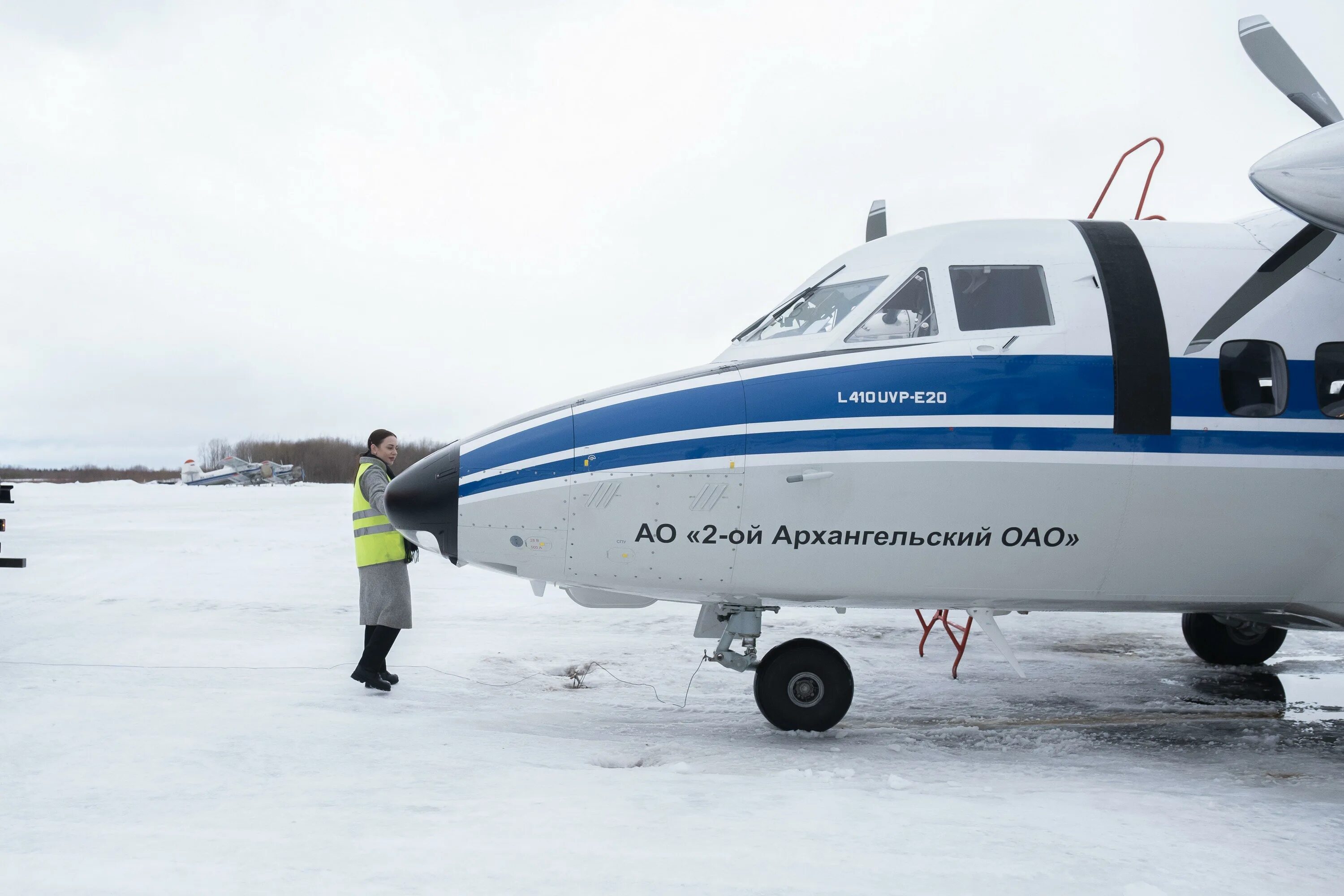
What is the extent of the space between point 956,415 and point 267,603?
8611 millimetres

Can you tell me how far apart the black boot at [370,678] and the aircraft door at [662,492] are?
2.25 meters

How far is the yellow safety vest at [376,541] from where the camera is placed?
6.93 m

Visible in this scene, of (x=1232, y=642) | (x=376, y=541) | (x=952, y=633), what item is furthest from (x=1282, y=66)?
(x=376, y=541)

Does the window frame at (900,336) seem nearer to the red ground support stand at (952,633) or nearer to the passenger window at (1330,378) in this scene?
the red ground support stand at (952,633)

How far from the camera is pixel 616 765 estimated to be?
17.0 ft

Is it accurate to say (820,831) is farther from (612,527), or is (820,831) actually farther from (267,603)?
(267,603)

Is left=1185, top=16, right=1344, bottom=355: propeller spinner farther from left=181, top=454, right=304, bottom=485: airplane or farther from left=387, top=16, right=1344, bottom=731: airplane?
left=181, top=454, right=304, bottom=485: airplane

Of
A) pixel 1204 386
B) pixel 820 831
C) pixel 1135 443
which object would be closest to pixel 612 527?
pixel 820 831

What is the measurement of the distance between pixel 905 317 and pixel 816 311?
624 mm

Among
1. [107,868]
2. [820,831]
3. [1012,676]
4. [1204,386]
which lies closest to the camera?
[107,868]

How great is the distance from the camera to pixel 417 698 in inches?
266

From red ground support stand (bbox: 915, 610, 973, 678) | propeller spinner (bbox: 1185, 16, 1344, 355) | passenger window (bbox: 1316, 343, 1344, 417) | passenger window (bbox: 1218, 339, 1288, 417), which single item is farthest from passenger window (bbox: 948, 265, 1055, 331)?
red ground support stand (bbox: 915, 610, 973, 678)

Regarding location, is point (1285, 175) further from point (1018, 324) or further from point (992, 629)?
point (992, 629)

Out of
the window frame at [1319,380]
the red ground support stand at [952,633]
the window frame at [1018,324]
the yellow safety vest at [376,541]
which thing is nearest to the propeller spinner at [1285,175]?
the window frame at [1319,380]
